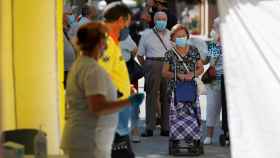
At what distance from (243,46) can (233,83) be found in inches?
11.8

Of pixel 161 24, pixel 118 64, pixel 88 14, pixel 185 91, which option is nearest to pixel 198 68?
pixel 185 91

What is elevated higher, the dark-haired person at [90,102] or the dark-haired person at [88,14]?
the dark-haired person at [88,14]

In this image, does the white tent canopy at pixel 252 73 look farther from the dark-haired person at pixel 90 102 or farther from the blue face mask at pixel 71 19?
the blue face mask at pixel 71 19

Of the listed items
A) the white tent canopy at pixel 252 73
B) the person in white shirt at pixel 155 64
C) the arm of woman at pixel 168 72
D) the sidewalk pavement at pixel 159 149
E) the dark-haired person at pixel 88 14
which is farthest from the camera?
the person in white shirt at pixel 155 64

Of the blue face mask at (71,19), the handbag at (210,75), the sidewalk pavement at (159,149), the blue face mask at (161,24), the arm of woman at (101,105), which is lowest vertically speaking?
the sidewalk pavement at (159,149)

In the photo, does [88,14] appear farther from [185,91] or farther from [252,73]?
[252,73]

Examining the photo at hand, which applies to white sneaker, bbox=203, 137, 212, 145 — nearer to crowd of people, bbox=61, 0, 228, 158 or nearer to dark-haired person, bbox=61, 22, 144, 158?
crowd of people, bbox=61, 0, 228, 158

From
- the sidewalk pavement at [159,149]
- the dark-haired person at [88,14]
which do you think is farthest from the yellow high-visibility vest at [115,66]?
the dark-haired person at [88,14]

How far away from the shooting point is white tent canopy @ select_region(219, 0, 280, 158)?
22.9 feet

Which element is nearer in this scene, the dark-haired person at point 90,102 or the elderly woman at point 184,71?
the dark-haired person at point 90,102

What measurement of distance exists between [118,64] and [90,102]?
110cm

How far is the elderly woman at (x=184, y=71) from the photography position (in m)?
10.9

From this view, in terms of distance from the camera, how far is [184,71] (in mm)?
10922

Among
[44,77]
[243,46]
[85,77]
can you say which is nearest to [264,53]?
[243,46]
